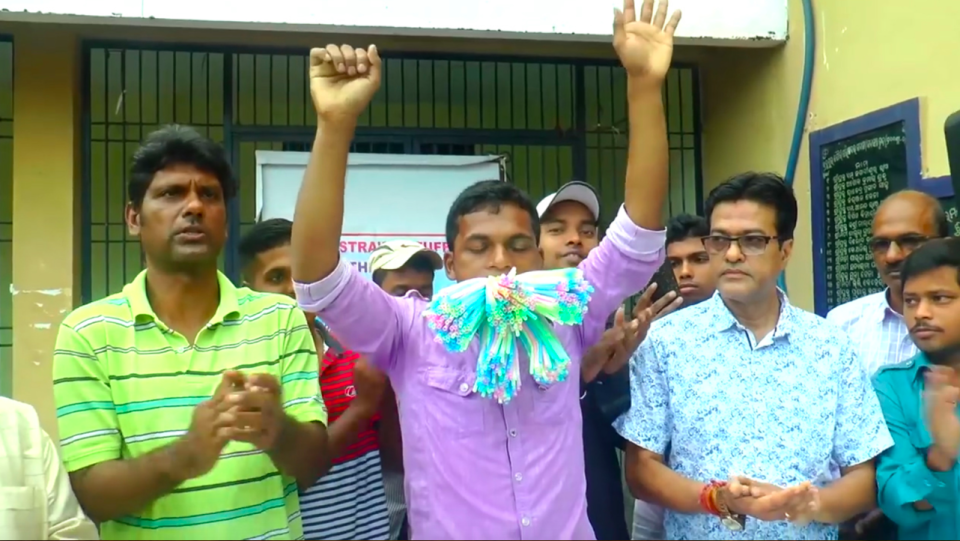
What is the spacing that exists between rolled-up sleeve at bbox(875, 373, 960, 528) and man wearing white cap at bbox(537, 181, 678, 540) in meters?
0.67

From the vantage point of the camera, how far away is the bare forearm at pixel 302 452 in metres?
1.85

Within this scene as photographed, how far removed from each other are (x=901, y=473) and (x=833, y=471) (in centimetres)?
16

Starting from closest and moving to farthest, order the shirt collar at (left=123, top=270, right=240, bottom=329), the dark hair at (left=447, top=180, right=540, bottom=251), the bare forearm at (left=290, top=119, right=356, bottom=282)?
the bare forearm at (left=290, top=119, right=356, bottom=282)
the shirt collar at (left=123, top=270, right=240, bottom=329)
the dark hair at (left=447, top=180, right=540, bottom=251)

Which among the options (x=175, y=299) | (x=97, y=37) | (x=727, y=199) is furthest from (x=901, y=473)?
(x=97, y=37)

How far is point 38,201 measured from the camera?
4.97 meters

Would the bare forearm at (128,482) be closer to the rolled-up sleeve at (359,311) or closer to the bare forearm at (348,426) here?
the rolled-up sleeve at (359,311)

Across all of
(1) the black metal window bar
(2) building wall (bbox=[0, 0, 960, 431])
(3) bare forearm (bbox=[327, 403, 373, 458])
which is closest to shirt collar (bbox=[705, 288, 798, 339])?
(3) bare forearm (bbox=[327, 403, 373, 458])

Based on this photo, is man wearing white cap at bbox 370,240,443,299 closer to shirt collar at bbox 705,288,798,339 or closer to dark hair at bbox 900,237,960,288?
shirt collar at bbox 705,288,798,339

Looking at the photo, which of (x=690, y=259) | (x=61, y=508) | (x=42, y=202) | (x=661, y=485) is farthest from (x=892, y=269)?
(x=42, y=202)

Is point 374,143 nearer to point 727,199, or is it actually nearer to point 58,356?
point 727,199

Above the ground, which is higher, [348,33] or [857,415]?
[348,33]

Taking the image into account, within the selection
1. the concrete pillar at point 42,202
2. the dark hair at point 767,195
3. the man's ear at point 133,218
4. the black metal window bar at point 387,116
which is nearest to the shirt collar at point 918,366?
the dark hair at point 767,195

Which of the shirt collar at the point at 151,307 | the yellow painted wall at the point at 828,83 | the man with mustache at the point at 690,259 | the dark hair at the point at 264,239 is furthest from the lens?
the yellow painted wall at the point at 828,83

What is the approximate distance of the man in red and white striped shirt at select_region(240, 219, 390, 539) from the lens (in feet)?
7.60
